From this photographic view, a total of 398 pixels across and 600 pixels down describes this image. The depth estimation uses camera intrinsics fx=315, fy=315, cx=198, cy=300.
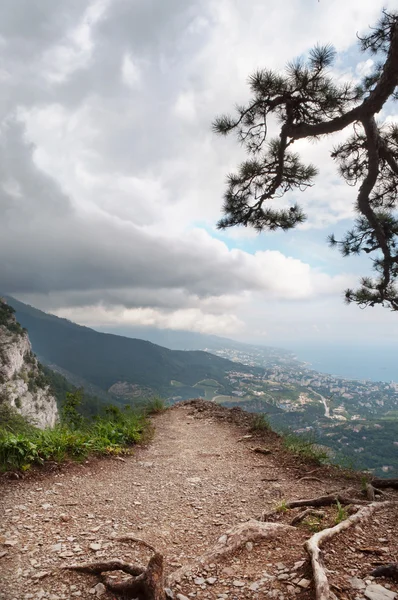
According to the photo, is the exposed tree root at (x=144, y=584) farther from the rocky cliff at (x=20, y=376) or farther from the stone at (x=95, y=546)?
the rocky cliff at (x=20, y=376)

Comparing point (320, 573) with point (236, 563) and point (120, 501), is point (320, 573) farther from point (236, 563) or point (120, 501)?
point (120, 501)

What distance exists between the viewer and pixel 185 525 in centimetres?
406

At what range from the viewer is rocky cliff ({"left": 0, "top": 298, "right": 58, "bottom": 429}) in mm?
60750

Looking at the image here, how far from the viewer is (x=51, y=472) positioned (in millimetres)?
5258

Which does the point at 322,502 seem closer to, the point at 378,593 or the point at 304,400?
the point at 378,593

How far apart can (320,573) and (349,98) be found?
6.38 m

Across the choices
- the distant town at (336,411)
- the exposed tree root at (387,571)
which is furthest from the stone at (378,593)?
the distant town at (336,411)

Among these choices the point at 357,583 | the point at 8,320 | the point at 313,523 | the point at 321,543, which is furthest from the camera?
the point at 8,320

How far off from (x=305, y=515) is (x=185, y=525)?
1.53 meters

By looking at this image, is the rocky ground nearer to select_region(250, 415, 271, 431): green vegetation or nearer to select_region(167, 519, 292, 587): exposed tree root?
select_region(167, 519, 292, 587): exposed tree root

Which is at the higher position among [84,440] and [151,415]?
[84,440]

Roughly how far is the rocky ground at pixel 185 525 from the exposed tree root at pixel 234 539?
66 millimetres

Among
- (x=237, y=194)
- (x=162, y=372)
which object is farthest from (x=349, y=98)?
(x=162, y=372)

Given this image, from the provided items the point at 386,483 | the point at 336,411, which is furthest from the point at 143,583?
the point at 336,411
